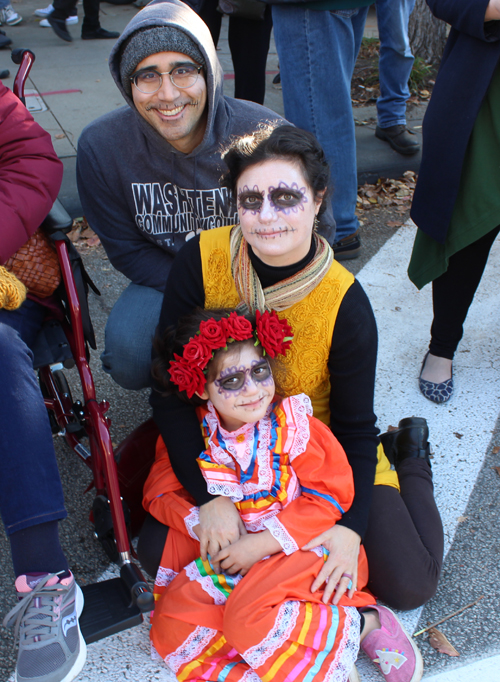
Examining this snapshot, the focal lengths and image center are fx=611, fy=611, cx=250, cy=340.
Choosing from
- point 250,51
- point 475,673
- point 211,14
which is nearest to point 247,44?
point 250,51

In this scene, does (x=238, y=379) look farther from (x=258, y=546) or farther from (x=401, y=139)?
(x=401, y=139)

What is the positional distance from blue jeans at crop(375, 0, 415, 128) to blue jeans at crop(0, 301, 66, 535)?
13.6ft

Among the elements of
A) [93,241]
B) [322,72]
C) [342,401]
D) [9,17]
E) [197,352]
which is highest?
[322,72]

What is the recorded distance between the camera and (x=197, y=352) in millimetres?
1763

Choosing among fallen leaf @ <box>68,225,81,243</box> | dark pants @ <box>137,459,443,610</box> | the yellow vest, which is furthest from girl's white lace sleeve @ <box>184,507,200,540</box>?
fallen leaf @ <box>68,225,81,243</box>

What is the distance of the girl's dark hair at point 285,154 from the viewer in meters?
1.87

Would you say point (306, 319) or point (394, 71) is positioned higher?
point (306, 319)

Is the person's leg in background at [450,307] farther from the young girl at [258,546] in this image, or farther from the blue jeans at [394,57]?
the blue jeans at [394,57]

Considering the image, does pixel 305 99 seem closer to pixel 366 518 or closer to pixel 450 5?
pixel 450 5

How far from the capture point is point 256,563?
5.77ft

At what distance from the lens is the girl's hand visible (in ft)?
5.81

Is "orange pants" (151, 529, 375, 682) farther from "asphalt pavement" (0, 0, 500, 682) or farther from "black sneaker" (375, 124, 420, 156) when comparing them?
"black sneaker" (375, 124, 420, 156)

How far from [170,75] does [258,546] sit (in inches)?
62.1

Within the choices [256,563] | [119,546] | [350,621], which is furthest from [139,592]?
[350,621]
